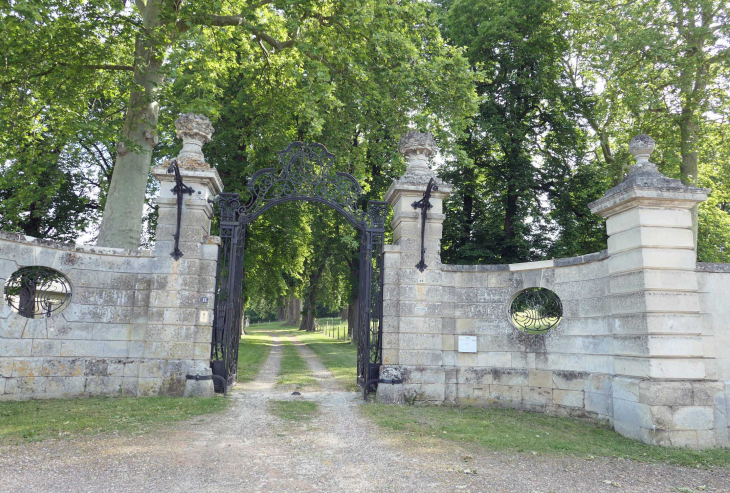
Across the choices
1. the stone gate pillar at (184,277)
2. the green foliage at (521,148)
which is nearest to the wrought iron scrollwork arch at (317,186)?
the stone gate pillar at (184,277)

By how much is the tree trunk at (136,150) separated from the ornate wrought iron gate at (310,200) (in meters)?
2.56

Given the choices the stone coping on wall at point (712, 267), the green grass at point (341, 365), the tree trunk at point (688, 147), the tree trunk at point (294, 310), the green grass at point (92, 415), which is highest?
the tree trunk at point (688, 147)

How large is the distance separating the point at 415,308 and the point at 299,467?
4.00m

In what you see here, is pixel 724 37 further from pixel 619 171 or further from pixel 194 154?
pixel 194 154

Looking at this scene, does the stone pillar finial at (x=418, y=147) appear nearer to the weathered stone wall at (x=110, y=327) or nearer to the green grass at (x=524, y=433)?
the weathered stone wall at (x=110, y=327)

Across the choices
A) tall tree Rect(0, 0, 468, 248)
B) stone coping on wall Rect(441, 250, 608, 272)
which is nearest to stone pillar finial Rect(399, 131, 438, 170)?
stone coping on wall Rect(441, 250, 608, 272)

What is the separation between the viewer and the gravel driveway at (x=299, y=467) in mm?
3986

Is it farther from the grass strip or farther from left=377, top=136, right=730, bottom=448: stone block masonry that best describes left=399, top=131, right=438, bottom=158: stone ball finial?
the grass strip

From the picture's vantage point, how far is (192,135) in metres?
8.23

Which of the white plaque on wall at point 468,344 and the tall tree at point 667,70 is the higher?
the tall tree at point 667,70

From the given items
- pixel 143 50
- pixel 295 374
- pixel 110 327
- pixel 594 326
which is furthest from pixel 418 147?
pixel 143 50

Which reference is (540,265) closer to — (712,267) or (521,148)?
(712,267)

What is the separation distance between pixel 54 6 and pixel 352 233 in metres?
9.91

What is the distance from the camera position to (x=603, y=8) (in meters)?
13.7
